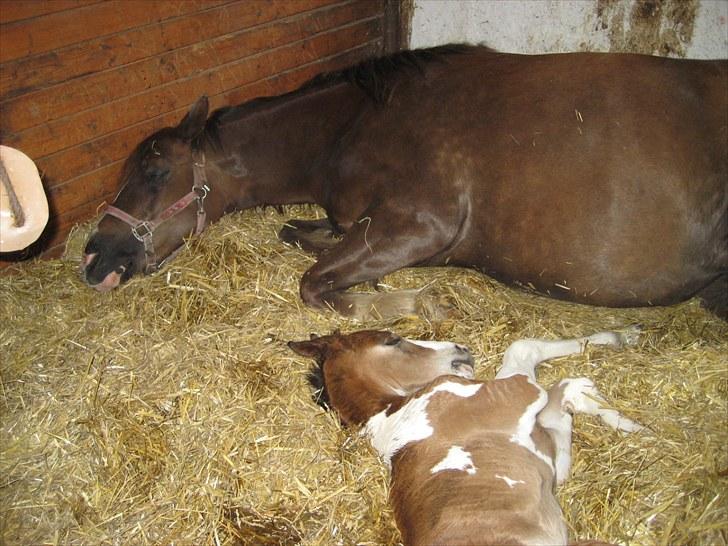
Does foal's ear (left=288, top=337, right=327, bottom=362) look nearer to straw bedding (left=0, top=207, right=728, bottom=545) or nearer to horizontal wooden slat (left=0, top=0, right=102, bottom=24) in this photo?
straw bedding (left=0, top=207, right=728, bottom=545)

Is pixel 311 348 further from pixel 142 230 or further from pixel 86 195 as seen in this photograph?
pixel 86 195

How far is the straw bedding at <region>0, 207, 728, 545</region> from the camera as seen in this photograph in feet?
8.38

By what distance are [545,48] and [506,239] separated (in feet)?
7.14

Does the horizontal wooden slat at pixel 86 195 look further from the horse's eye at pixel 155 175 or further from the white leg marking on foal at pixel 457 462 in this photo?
the white leg marking on foal at pixel 457 462

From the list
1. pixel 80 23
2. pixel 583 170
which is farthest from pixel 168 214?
pixel 583 170

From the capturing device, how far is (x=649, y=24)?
4.32 m

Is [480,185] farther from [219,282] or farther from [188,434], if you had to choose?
[188,434]

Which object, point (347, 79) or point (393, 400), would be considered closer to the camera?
point (393, 400)

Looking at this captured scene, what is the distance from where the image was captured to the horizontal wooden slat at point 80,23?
11.2ft

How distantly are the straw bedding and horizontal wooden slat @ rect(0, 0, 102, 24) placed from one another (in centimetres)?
148

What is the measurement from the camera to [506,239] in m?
3.40

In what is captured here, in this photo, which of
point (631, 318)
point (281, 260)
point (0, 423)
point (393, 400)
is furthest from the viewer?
point (281, 260)

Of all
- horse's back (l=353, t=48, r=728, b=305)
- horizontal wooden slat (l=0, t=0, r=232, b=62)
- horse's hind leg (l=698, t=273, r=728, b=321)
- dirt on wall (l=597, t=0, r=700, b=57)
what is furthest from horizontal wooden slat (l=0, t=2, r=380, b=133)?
horse's hind leg (l=698, t=273, r=728, b=321)

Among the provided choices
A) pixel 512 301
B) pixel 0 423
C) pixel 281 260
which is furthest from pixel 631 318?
pixel 0 423
